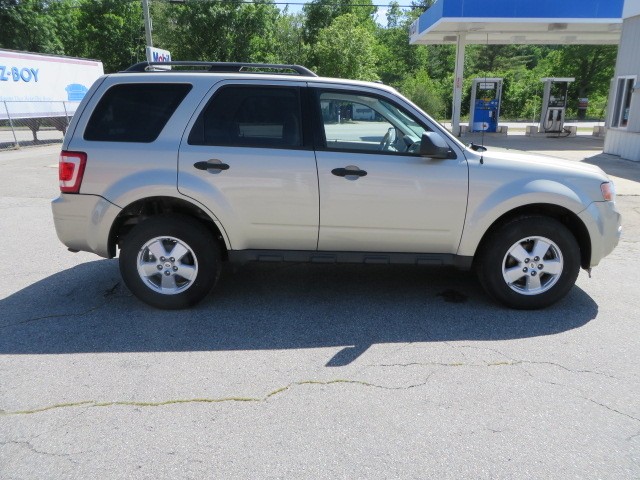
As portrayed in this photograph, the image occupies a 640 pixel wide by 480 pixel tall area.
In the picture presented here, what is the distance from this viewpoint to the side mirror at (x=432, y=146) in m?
4.20

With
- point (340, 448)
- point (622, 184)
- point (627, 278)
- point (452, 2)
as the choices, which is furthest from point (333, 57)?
point (340, 448)

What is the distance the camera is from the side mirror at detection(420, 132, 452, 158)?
13.8ft

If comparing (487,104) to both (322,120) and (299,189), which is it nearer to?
(322,120)

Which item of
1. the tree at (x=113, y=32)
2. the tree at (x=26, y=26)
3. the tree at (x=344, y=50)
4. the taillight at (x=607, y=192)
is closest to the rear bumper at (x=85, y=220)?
the taillight at (x=607, y=192)

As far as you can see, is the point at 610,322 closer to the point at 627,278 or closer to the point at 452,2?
the point at 627,278

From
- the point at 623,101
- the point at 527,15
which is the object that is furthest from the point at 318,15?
the point at 623,101

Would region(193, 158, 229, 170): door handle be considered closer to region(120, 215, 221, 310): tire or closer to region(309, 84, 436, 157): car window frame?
region(120, 215, 221, 310): tire

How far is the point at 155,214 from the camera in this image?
15.3 ft

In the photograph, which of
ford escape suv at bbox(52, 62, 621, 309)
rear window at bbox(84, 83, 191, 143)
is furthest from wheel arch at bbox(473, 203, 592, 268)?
rear window at bbox(84, 83, 191, 143)

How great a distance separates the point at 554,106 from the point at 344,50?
17648mm

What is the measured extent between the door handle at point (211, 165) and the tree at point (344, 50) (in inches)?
1355

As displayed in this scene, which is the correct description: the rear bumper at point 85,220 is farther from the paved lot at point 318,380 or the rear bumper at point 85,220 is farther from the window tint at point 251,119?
the window tint at point 251,119

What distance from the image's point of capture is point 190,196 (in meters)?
4.36

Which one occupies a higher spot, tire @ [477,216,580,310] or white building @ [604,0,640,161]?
white building @ [604,0,640,161]
